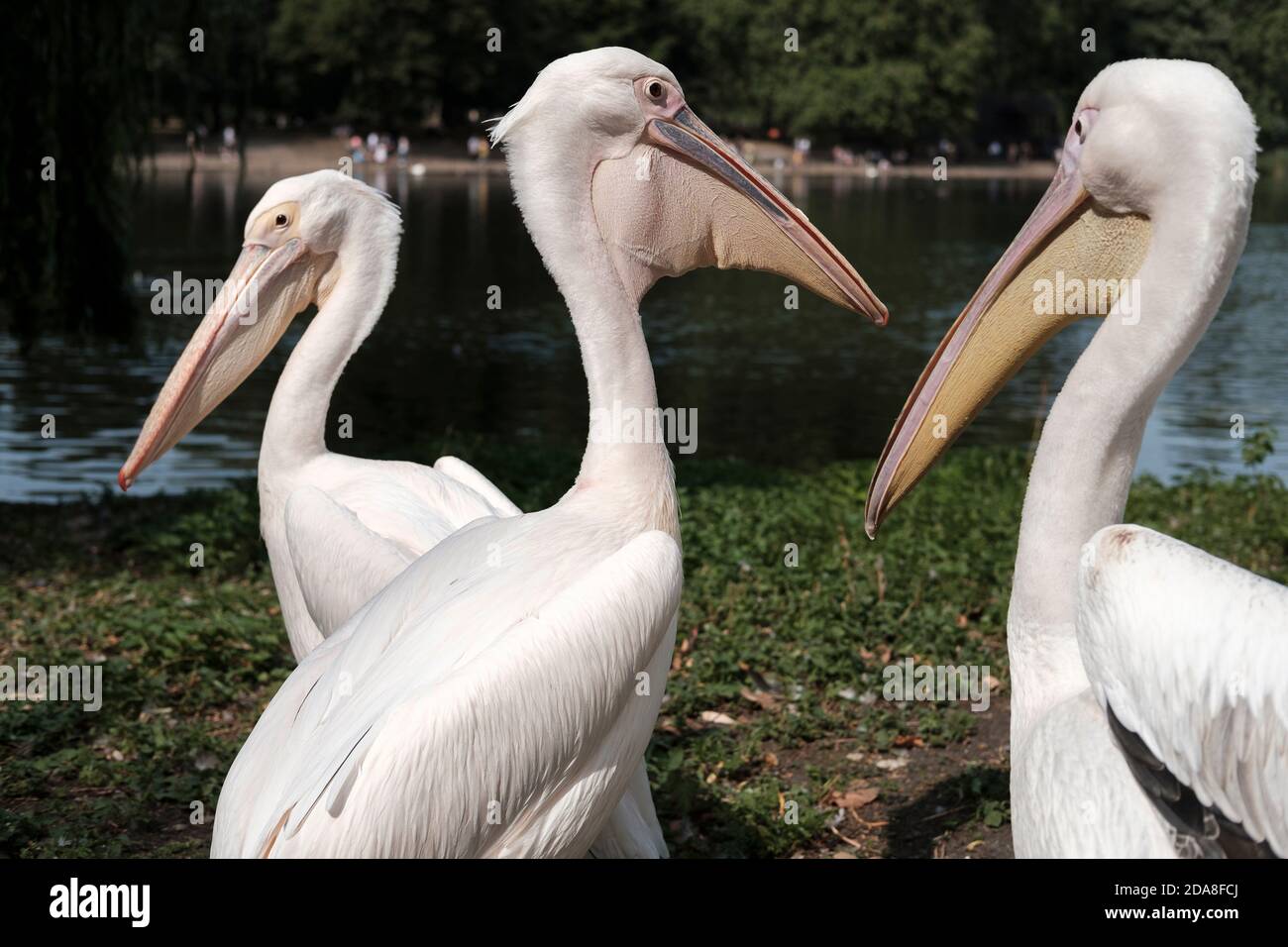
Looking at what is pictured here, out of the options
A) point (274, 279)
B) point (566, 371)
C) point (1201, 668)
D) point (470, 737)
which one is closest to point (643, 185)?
point (470, 737)

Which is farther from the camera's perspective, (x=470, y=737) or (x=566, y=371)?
(x=566, y=371)

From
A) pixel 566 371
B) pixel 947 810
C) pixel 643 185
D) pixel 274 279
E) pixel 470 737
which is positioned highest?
pixel 643 185

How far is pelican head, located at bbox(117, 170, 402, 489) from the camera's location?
13.9 feet

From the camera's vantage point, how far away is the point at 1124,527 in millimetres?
2477

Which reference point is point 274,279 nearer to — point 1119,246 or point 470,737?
point 470,737

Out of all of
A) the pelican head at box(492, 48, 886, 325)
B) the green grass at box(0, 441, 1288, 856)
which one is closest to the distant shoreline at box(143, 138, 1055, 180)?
the green grass at box(0, 441, 1288, 856)

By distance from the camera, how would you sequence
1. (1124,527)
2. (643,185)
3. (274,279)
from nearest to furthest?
(1124,527) → (643,185) → (274,279)

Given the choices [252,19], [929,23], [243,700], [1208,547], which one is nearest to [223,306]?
[243,700]

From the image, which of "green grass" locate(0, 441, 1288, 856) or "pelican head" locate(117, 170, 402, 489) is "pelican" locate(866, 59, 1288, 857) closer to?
"green grass" locate(0, 441, 1288, 856)

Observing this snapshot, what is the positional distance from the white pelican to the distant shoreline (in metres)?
31.0

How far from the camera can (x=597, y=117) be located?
3012mm

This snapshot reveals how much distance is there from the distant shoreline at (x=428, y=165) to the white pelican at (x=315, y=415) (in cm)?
3097

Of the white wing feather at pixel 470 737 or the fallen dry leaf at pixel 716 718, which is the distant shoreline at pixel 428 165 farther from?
the white wing feather at pixel 470 737

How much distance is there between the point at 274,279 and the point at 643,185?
1.74 metres
